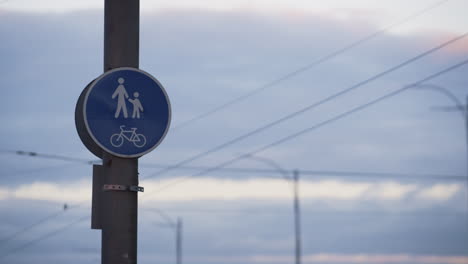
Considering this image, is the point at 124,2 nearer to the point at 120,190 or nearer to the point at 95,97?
the point at 95,97

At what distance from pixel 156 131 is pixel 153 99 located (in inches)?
9.4

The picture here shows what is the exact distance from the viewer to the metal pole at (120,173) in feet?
18.7

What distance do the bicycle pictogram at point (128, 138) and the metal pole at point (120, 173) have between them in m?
0.11

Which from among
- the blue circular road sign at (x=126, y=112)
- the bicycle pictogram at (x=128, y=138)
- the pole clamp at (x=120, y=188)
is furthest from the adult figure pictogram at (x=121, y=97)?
the pole clamp at (x=120, y=188)

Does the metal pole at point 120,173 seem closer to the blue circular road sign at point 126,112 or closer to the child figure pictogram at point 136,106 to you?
the blue circular road sign at point 126,112

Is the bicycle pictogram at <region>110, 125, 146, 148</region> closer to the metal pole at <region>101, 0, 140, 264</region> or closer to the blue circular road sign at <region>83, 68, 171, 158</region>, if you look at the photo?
the blue circular road sign at <region>83, 68, 171, 158</region>

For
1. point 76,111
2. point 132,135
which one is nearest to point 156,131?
point 132,135

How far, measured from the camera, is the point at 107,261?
5.67 meters

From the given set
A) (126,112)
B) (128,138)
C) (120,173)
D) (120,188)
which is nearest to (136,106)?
(126,112)

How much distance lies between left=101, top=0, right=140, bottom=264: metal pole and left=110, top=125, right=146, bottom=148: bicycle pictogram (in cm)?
11

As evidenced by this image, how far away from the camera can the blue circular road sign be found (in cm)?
584

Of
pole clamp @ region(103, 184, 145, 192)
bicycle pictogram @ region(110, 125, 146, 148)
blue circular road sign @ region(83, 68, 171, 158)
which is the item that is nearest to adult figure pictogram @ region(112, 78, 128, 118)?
blue circular road sign @ region(83, 68, 171, 158)

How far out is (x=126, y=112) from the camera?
594 cm

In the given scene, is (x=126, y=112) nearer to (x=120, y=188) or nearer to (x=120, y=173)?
(x=120, y=173)
